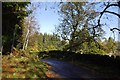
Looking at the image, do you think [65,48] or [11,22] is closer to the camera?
[11,22]

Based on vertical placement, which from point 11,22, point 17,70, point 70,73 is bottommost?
point 70,73

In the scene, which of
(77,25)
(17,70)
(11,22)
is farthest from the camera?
(77,25)

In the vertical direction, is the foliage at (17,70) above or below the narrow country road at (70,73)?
above

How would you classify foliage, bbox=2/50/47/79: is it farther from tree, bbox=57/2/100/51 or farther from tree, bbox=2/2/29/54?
tree, bbox=57/2/100/51

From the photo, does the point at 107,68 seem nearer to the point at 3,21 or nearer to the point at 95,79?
the point at 95,79

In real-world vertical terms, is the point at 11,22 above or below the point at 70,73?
above

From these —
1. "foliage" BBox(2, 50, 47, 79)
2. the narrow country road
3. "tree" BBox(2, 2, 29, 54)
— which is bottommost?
→ the narrow country road

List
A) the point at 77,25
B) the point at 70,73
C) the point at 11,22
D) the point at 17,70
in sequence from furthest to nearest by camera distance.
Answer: the point at 77,25 < the point at 11,22 < the point at 70,73 < the point at 17,70

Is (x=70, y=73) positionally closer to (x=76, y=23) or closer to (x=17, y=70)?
(x=17, y=70)

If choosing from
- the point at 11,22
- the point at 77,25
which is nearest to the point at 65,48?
the point at 77,25

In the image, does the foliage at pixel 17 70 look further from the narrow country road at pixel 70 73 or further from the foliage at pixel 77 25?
the foliage at pixel 77 25

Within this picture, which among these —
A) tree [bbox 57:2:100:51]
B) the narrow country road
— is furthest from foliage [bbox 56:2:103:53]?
the narrow country road

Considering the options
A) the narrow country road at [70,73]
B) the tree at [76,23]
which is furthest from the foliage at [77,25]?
the narrow country road at [70,73]

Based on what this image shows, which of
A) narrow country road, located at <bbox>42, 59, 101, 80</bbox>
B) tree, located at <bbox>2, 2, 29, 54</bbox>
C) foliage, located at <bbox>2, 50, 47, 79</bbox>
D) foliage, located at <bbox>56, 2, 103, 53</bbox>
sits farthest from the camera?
foliage, located at <bbox>56, 2, 103, 53</bbox>
